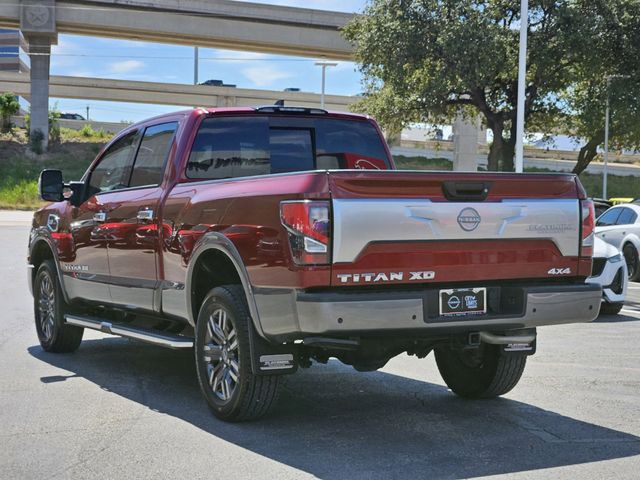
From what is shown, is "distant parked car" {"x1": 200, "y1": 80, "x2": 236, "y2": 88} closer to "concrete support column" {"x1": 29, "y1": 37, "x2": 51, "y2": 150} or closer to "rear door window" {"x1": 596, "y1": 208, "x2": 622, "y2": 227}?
"concrete support column" {"x1": 29, "y1": 37, "x2": 51, "y2": 150}

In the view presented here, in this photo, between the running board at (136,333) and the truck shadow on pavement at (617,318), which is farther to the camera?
the truck shadow on pavement at (617,318)

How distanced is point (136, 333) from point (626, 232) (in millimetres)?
12262

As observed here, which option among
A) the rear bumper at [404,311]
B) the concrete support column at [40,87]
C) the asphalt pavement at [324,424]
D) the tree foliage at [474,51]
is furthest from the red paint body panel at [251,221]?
the concrete support column at [40,87]

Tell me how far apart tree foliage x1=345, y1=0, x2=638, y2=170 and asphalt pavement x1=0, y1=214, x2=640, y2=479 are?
64.0 ft

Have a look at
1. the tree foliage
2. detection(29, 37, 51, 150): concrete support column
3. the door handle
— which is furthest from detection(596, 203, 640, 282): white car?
detection(29, 37, 51, 150): concrete support column

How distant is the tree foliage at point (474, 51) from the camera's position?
89.2 feet

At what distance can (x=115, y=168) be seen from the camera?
26.6ft

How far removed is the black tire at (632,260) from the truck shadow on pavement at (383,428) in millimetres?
10667

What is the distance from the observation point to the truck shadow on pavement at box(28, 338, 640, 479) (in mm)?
5059

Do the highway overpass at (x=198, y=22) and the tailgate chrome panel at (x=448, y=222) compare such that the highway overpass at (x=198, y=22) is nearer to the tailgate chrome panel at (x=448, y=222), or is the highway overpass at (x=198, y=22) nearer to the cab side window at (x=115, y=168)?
the cab side window at (x=115, y=168)

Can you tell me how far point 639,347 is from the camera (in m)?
9.35

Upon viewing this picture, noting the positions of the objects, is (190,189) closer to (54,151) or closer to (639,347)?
(639,347)

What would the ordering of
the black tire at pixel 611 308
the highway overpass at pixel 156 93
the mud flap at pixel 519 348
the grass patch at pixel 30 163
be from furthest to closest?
the highway overpass at pixel 156 93 < the grass patch at pixel 30 163 < the black tire at pixel 611 308 < the mud flap at pixel 519 348

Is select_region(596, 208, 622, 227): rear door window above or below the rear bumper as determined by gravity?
above
